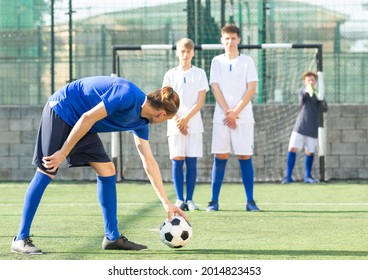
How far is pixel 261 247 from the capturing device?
24.3 feet

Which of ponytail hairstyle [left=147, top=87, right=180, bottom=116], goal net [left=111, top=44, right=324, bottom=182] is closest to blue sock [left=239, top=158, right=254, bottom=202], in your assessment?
ponytail hairstyle [left=147, top=87, right=180, bottom=116]

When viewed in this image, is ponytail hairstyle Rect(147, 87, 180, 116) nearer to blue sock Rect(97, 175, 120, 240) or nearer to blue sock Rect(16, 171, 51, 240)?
blue sock Rect(97, 175, 120, 240)

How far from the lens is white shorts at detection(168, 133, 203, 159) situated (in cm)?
1103

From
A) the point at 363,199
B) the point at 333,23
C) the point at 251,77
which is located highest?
the point at 333,23

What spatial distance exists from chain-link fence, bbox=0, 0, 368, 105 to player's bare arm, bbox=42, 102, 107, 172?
8.84m

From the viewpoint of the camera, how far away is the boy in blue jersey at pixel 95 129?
22.3 feet

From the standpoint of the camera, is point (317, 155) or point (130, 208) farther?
point (317, 155)

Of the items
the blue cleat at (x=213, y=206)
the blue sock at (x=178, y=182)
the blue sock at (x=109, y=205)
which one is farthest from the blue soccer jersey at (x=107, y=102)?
the blue sock at (x=178, y=182)

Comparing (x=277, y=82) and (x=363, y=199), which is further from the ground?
(x=277, y=82)

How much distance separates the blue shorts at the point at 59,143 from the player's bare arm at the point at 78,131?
14 centimetres

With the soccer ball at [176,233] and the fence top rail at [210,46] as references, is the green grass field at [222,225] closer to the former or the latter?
the soccer ball at [176,233]
